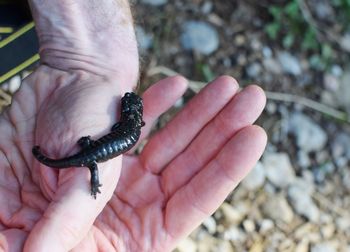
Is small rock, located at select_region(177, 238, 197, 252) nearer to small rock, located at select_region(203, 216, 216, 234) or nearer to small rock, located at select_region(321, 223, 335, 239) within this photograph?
small rock, located at select_region(203, 216, 216, 234)

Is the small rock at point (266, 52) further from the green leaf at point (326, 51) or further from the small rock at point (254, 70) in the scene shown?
the green leaf at point (326, 51)

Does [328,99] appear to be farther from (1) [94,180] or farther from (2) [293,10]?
(1) [94,180]

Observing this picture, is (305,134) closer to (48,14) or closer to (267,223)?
(267,223)

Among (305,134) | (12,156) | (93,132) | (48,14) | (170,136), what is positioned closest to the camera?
(93,132)

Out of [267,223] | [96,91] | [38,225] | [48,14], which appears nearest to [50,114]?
[96,91]

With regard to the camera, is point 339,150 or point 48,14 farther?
point 339,150

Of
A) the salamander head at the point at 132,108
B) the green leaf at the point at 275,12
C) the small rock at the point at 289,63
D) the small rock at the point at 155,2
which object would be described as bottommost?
the small rock at the point at 289,63

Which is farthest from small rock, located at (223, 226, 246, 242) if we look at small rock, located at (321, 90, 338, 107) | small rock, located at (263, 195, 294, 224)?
small rock, located at (321, 90, 338, 107)

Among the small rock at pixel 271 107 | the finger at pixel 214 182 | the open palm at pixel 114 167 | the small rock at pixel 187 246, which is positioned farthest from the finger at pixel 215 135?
the small rock at pixel 271 107
